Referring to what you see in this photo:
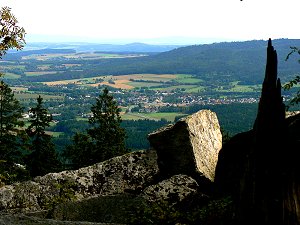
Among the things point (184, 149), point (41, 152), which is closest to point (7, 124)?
point (41, 152)

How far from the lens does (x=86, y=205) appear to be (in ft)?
54.5

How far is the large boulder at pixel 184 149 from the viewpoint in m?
19.8

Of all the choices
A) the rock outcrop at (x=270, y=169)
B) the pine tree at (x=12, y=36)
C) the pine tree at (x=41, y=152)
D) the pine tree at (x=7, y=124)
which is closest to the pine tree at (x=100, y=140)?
the pine tree at (x=41, y=152)

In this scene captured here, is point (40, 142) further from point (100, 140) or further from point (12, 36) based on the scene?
point (12, 36)

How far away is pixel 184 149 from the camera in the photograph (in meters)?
20.0

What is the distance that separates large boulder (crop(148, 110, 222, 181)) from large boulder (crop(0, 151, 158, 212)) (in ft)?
1.91

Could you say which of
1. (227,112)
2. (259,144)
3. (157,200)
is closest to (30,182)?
(157,200)

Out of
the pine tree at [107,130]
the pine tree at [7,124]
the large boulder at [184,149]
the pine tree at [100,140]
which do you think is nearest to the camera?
the large boulder at [184,149]

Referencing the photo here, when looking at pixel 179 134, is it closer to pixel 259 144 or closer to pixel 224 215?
pixel 224 215

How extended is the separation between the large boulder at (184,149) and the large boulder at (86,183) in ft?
1.91

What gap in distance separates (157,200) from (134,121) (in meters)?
166

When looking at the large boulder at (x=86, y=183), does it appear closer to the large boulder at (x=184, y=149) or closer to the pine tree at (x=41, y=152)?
the large boulder at (x=184, y=149)

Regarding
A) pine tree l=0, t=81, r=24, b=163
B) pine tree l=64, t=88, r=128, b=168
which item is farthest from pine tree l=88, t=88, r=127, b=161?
pine tree l=0, t=81, r=24, b=163

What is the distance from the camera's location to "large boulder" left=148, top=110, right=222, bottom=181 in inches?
778
